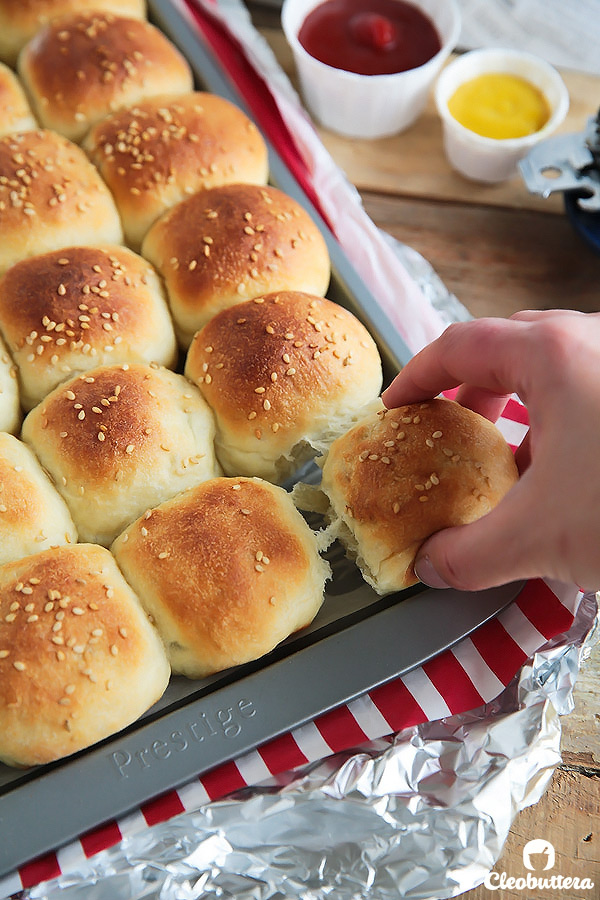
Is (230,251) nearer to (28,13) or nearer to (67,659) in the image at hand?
(67,659)

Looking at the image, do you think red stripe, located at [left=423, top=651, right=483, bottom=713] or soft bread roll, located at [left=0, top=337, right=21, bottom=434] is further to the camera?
soft bread roll, located at [left=0, top=337, right=21, bottom=434]

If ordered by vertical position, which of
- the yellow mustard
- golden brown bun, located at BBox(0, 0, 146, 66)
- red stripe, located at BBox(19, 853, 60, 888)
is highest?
golden brown bun, located at BBox(0, 0, 146, 66)

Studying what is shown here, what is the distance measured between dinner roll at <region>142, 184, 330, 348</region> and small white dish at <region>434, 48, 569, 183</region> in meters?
0.71

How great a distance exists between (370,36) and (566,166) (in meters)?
0.67

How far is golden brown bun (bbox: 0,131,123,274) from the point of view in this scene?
189 centimetres

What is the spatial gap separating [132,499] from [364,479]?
16.8 inches

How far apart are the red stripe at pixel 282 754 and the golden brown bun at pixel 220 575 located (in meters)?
0.17

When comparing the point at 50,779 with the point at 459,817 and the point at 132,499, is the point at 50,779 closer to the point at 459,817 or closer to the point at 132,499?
the point at 132,499

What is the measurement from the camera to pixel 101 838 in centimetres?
140

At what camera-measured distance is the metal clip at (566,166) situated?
225 centimetres

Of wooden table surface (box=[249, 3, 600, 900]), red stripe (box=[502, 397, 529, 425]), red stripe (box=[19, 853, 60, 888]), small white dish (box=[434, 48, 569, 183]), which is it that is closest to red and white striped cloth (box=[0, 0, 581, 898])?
red stripe (box=[19, 853, 60, 888])

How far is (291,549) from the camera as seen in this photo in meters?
1.51

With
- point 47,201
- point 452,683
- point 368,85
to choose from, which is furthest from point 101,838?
point 368,85

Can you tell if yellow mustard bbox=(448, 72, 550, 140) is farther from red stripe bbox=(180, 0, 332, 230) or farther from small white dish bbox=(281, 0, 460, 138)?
red stripe bbox=(180, 0, 332, 230)
